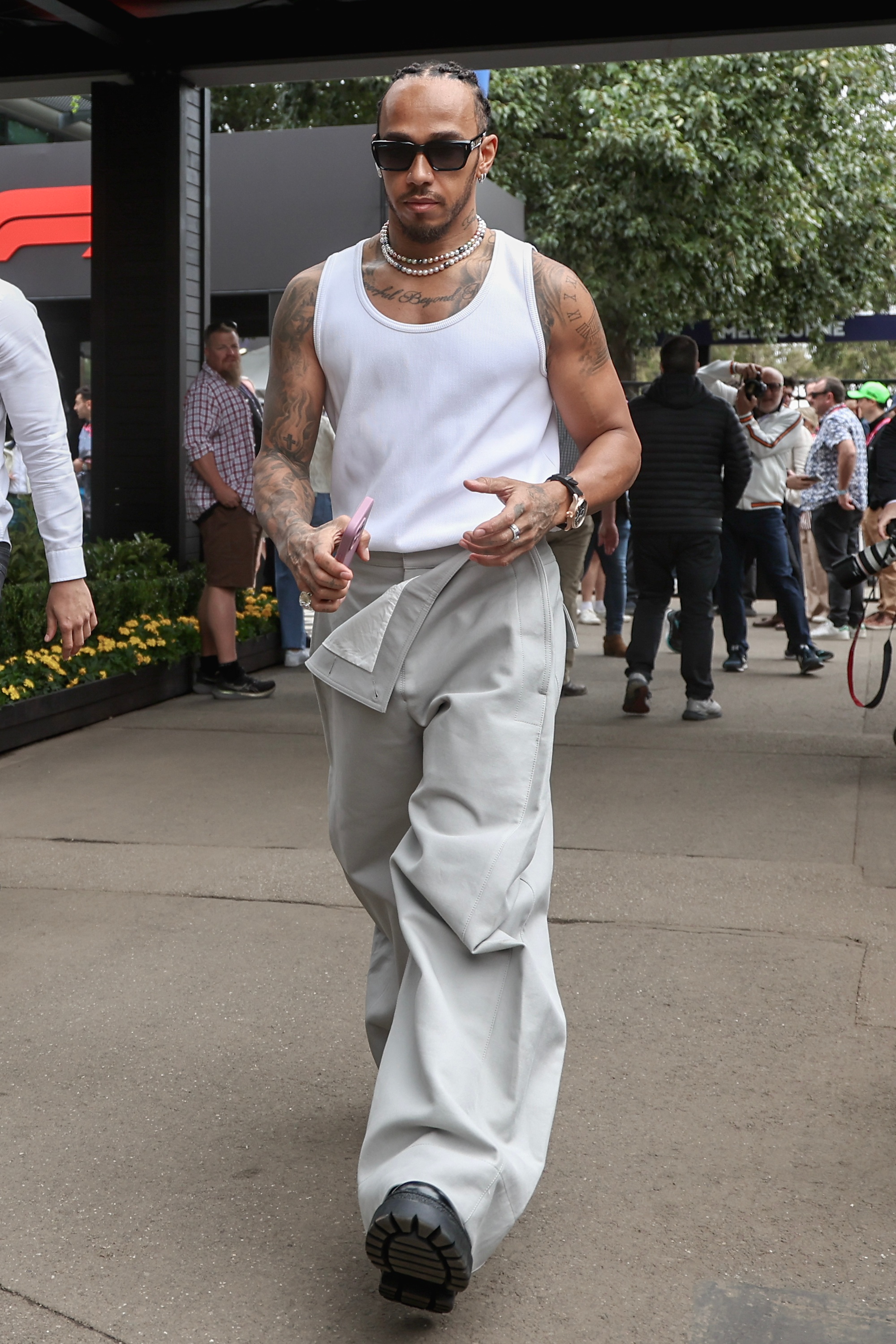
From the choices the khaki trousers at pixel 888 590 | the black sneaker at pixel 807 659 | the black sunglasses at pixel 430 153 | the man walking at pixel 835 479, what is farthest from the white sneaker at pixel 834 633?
the black sunglasses at pixel 430 153

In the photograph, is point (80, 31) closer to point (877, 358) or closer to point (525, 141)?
point (525, 141)

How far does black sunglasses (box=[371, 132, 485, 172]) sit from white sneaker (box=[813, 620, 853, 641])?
10714 mm

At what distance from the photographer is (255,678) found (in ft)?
32.3

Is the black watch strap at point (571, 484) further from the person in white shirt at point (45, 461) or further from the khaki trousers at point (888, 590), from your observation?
the khaki trousers at point (888, 590)

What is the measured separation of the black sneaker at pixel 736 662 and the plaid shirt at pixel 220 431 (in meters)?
3.83

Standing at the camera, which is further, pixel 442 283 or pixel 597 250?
pixel 597 250

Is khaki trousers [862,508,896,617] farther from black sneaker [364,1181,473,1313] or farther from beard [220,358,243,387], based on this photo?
beard [220,358,243,387]

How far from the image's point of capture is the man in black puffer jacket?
856cm

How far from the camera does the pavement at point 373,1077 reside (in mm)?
2516

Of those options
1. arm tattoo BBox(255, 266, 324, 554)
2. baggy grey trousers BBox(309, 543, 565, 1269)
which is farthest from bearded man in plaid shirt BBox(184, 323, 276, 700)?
baggy grey trousers BBox(309, 543, 565, 1269)

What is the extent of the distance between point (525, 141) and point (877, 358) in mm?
47198

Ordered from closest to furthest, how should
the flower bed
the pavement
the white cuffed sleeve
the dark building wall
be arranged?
the pavement, the white cuffed sleeve, the flower bed, the dark building wall

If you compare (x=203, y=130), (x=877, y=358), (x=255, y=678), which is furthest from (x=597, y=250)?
(x=877, y=358)

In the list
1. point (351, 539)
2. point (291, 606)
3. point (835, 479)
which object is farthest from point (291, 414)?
point (835, 479)
